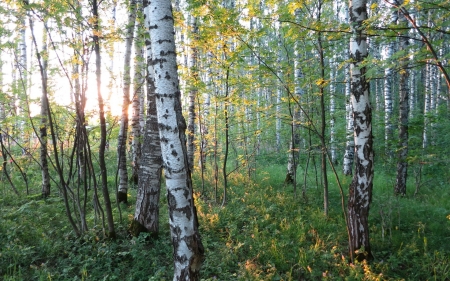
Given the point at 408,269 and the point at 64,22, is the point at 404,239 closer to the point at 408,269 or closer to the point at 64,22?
the point at 408,269

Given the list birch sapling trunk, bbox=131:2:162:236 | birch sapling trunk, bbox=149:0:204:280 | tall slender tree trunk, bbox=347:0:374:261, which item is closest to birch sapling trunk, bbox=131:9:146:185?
birch sapling trunk, bbox=131:2:162:236

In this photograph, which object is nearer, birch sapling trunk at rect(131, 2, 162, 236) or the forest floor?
the forest floor

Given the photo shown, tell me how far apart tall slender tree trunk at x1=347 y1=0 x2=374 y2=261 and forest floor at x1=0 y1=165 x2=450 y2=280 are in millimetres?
446

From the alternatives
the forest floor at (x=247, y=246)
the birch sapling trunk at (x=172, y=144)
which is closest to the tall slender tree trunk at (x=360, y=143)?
the forest floor at (x=247, y=246)

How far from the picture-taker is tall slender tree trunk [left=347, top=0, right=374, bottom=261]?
4.23m

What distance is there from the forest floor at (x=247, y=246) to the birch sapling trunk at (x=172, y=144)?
1.28 metres

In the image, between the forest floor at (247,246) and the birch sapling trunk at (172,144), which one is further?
the forest floor at (247,246)

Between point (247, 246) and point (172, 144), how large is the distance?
10.2 ft

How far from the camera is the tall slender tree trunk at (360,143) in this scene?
4230 mm

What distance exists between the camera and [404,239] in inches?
201

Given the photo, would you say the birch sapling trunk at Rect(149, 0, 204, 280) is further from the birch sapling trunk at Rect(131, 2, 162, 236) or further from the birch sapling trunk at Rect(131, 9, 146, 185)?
the birch sapling trunk at Rect(131, 9, 146, 185)

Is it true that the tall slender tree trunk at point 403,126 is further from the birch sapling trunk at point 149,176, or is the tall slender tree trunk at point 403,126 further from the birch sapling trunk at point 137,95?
the birch sapling trunk at point 137,95

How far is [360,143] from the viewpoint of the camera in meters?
4.29

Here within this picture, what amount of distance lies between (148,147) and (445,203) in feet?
25.7
